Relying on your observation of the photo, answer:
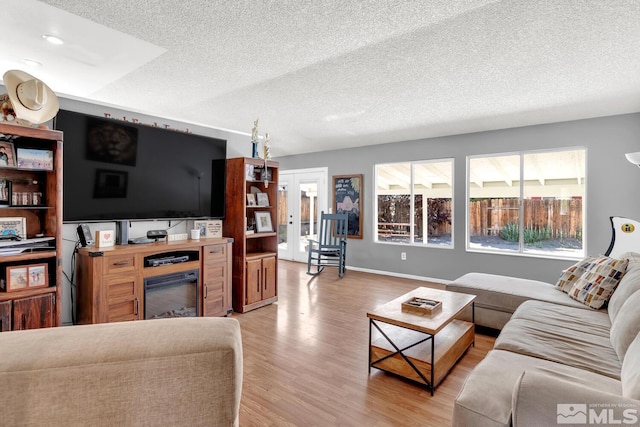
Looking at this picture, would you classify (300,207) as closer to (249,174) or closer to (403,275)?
(403,275)

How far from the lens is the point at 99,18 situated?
218 centimetres

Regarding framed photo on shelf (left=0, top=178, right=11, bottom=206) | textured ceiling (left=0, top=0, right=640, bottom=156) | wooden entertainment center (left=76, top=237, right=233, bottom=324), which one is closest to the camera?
textured ceiling (left=0, top=0, right=640, bottom=156)

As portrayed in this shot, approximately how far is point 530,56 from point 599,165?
204 centimetres

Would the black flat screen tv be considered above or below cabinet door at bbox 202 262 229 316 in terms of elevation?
above

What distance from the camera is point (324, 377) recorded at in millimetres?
2229

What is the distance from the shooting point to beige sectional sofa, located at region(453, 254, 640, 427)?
40.7 inches

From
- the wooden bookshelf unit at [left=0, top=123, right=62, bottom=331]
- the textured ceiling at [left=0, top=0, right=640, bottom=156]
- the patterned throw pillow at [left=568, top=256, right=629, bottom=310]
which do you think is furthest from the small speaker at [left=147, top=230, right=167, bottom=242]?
the patterned throw pillow at [left=568, top=256, right=629, bottom=310]

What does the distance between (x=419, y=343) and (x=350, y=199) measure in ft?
12.8

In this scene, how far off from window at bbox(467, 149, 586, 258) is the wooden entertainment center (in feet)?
12.2

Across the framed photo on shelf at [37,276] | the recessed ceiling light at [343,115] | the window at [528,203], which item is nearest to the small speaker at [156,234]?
the framed photo on shelf at [37,276]

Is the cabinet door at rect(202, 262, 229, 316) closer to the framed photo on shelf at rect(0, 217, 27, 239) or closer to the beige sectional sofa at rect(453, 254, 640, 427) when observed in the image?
the framed photo on shelf at rect(0, 217, 27, 239)

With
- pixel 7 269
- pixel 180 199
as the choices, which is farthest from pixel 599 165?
pixel 7 269

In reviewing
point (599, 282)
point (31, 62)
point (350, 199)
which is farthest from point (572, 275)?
point (31, 62)

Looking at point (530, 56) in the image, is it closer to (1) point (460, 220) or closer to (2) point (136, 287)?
(1) point (460, 220)
